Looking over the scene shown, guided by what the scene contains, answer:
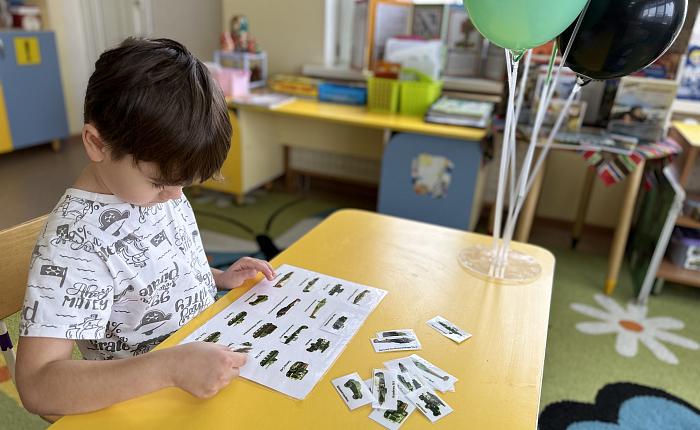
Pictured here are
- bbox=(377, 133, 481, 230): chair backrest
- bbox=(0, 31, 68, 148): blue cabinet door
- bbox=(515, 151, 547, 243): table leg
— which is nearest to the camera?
bbox=(515, 151, 547, 243): table leg

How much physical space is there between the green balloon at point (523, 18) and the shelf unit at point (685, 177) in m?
1.50

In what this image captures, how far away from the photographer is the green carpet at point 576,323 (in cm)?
174

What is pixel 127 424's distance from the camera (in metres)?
0.65

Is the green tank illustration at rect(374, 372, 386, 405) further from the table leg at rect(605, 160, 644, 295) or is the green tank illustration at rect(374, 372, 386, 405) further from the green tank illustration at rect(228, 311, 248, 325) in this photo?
the table leg at rect(605, 160, 644, 295)

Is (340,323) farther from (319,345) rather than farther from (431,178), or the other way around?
(431,178)

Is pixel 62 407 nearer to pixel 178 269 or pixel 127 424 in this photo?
pixel 127 424

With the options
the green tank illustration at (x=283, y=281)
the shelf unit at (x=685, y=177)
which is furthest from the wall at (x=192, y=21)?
the green tank illustration at (x=283, y=281)

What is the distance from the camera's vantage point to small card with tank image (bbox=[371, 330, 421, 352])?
827mm

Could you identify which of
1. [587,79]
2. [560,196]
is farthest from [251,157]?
[587,79]

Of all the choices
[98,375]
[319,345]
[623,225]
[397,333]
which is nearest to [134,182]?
[98,375]

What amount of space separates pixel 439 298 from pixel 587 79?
59cm

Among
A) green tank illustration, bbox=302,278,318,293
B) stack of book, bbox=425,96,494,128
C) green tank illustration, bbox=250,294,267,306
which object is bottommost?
green tank illustration, bbox=250,294,267,306

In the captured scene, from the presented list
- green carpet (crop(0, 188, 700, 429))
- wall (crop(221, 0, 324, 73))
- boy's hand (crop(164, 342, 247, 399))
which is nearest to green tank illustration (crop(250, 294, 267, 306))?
boy's hand (crop(164, 342, 247, 399))

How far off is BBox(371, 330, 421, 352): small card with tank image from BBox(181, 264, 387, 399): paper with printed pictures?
0.05 m
